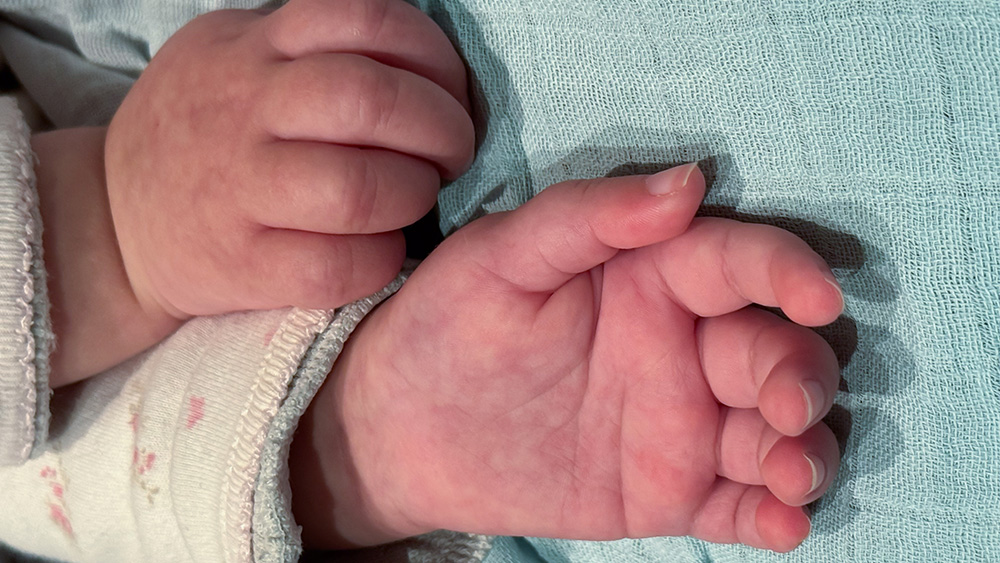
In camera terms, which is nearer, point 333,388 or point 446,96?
point 446,96

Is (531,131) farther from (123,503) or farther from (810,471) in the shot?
(123,503)

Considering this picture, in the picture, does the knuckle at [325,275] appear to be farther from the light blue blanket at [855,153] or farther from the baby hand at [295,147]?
the light blue blanket at [855,153]

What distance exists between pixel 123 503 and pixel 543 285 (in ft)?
1.42

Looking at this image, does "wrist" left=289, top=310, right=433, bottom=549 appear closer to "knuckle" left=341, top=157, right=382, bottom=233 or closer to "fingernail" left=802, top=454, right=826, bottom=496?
"knuckle" left=341, top=157, right=382, bottom=233

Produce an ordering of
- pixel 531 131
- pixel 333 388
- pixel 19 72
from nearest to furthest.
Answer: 1. pixel 531 131
2. pixel 333 388
3. pixel 19 72

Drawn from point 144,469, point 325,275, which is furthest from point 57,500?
point 325,275

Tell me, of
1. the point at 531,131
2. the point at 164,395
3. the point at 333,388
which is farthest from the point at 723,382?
the point at 164,395

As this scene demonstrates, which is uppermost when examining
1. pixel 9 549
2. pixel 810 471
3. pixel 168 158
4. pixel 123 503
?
pixel 168 158

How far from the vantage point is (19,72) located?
2.60ft

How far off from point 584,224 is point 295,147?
19cm

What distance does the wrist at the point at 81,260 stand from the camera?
0.59 metres

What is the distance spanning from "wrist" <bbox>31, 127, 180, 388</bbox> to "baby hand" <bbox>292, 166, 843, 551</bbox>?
20 centimetres

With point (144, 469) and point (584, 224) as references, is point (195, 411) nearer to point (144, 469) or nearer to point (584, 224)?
point (144, 469)

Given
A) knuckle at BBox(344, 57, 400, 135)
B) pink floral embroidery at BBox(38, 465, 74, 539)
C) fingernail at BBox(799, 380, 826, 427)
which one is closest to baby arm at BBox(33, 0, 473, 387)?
knuckle at BBox(344, 57, 400, 135)
